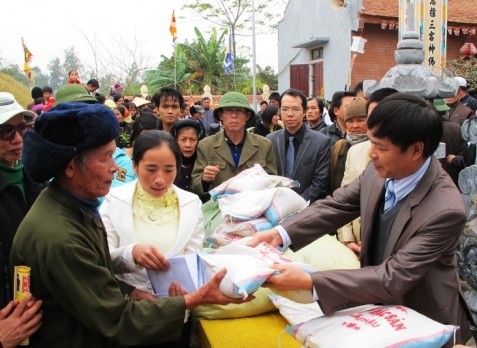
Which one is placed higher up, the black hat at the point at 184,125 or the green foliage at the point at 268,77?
the green foliage at the point at 268,77

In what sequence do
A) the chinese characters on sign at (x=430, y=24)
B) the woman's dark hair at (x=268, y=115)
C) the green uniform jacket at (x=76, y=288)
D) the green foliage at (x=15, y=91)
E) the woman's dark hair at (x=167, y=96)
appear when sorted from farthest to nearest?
the green foliage at (x=15, y=91), the chinese characters on sign at (x=430, y=24), the woman's dark hair at (x=268, y=115), the woman's dark hair at (x=167, y=96), the green uniform jacket at (x=76, y=288)

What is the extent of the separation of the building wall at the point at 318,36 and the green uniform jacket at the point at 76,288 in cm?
1320

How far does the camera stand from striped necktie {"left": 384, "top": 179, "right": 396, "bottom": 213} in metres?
1.98

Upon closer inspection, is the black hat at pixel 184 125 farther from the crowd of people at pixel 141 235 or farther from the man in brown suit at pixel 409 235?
the man in brown suit at pixel 409 235

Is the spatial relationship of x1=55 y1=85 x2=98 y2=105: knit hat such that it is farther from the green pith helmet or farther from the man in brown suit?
the man in brown suit

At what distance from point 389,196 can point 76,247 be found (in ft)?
4.00

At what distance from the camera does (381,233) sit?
6.62 ft

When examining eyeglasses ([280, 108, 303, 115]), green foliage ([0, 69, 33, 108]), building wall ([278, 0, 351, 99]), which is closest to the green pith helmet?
eyeglasses ([280, 108, 303, 115])

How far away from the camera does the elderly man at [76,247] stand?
5.27 ft

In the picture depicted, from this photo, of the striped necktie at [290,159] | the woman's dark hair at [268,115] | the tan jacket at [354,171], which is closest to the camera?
the tan jacket at [354,171]

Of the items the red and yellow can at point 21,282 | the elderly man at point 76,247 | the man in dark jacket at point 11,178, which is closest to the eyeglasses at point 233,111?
the man in dark jacket at point 11,178

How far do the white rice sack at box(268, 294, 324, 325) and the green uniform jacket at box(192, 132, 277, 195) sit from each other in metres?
1.42

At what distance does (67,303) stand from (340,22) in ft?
48.6

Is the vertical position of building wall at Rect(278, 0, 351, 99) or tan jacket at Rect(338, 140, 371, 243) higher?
building wall at Rect(278, 0, 351, 99)
